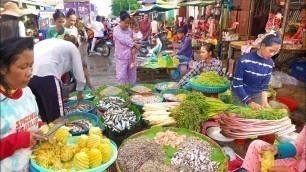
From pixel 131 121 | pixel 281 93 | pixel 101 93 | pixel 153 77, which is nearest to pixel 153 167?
pixel 131 121

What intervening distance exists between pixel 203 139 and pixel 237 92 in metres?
1.03

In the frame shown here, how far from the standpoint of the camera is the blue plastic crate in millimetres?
7054

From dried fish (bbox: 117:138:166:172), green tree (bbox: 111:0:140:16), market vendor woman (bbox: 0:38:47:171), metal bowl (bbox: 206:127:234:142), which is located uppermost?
green tree (bbox: 111:0:140:16)

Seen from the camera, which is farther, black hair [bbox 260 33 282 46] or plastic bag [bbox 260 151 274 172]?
black hair [bbox 260 33 282 46]

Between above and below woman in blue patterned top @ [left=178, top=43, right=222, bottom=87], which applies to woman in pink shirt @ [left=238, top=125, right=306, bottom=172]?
below

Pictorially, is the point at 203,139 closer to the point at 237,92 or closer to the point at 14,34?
the point at 237,92

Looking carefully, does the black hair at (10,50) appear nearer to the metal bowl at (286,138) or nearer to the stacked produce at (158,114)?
the stacked produce at (158,114)

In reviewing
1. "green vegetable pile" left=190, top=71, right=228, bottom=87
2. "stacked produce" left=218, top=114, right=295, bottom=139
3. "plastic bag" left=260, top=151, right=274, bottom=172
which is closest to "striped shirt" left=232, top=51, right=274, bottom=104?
"green vegetable pile" left=190, top=71, right=228, bottom=87

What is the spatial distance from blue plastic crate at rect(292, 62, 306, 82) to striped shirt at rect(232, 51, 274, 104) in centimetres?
427

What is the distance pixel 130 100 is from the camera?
445cm

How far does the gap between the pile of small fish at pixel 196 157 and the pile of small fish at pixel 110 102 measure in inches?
65.1

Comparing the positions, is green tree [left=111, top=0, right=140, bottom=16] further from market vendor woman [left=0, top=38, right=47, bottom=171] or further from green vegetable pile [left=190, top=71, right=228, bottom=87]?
market vendor woman [left=0, top=38, right=47, bottom=171]

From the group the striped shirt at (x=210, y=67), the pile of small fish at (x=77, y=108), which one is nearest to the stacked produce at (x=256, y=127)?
the striped shirt at (x=210, y=67)

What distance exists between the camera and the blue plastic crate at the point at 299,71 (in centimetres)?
705
